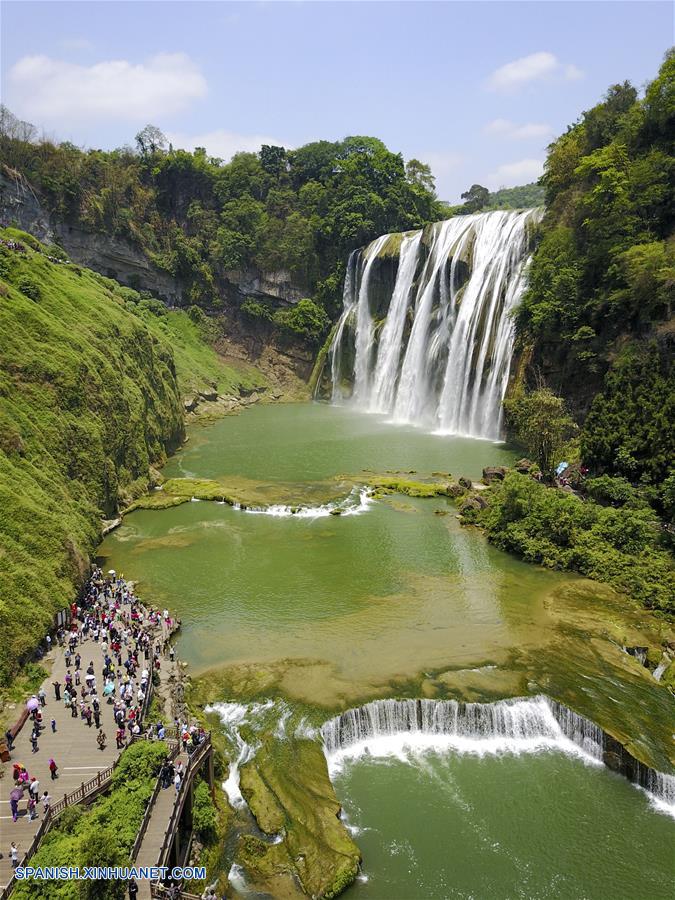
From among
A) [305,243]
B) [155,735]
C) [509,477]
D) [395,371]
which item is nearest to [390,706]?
[155,735]

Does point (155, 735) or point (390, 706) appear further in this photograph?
point (390, 706)

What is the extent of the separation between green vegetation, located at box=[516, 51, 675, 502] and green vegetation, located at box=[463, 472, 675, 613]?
106 inches

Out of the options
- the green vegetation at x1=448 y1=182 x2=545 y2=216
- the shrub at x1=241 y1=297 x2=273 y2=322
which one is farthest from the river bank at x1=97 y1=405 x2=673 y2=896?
the green vegetation at x1=448 y1=182 x2=545 y2=216

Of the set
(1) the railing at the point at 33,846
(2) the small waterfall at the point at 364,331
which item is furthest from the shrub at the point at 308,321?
(1) the railing at the point at 33,846

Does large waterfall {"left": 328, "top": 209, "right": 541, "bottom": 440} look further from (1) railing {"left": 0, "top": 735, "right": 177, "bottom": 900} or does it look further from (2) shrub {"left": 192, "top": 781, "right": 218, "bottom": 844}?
(1) railing {"left": 0, "top": 735, "right": 177, "bottom": 900}

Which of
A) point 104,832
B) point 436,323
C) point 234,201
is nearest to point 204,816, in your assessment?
point 104,832

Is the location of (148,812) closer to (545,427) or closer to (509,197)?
(545,427)

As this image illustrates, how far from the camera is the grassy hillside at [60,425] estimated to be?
22.6 metres

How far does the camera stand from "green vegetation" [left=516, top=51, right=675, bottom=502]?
103 feet

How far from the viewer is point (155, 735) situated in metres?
17.1

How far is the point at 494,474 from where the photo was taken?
39.1 m

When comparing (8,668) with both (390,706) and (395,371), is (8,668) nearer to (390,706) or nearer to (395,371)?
(390,706)

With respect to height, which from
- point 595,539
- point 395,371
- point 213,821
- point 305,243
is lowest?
point 213,821

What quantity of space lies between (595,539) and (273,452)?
30.2 meters
